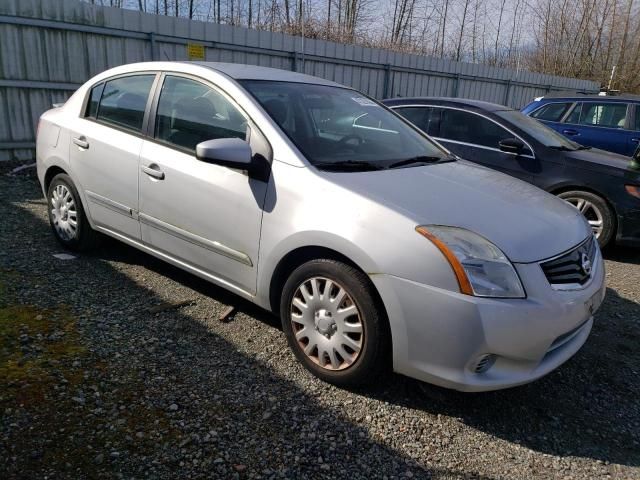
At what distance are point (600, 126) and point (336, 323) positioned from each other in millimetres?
7453

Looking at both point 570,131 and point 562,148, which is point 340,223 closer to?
point 562,148

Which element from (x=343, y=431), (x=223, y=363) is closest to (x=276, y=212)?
(x=223, y=363)

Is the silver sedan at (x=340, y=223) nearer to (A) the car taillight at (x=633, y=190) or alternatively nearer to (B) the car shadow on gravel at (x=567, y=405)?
(B) the car shadow on gravel at (x=567, y=405)

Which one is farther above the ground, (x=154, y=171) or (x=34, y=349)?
(x=154, y=171)

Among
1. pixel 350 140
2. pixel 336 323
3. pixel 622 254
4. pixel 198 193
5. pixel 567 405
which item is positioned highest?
pixel 350 140

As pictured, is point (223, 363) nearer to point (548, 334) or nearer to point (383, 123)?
point (548, 334)

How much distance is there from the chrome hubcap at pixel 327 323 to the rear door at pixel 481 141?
3837mm

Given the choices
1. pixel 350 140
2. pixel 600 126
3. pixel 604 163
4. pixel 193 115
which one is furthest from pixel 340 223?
pixel 600 126

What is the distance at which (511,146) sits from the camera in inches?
222

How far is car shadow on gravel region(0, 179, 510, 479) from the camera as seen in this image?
216 centimetres

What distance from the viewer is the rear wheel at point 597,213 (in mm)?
5406

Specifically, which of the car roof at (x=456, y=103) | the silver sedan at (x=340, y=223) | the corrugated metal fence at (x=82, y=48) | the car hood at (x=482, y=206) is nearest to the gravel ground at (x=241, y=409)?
the silver sedan at (x=340, y=223)

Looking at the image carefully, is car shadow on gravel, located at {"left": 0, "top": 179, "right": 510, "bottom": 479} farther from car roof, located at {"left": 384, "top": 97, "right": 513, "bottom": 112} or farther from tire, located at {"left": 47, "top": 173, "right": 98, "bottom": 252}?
car roof, located at {"left": 384, "top": 97, "right": 513, "bottom": 112}

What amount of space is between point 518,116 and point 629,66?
23856 mm
